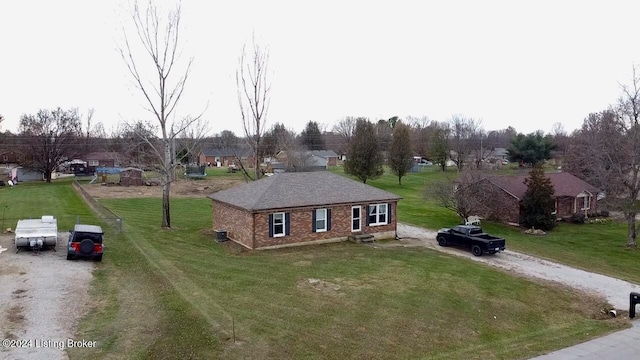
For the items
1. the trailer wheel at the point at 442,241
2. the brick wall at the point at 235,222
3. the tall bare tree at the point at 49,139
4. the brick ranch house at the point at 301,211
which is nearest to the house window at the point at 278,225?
the brick ranch house at the point at 301,211

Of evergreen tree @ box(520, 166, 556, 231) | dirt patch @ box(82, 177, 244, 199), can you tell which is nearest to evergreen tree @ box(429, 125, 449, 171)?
dirt patch @ box(82, 177, 244, 199)

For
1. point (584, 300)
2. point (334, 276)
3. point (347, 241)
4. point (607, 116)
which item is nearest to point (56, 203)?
point (347, 241)

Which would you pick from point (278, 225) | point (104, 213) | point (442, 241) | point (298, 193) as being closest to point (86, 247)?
→ point (278, 225)

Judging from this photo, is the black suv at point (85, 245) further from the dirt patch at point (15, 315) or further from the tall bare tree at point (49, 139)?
the tall bare tree at point (49, 139)

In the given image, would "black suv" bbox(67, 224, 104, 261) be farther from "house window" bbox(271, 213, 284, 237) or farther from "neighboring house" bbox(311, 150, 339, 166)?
"neighboring house" bbox(311, 150, 339, 166)

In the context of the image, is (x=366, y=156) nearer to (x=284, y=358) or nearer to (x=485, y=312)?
(x=485, y=312)
